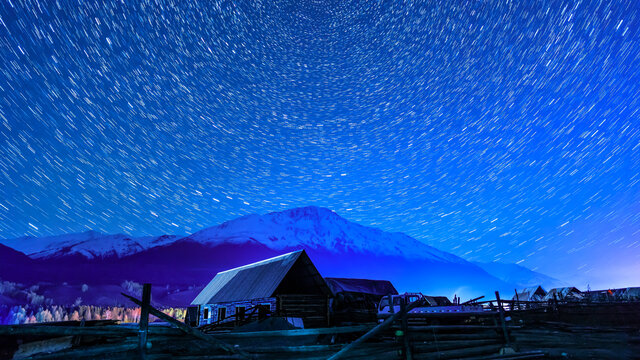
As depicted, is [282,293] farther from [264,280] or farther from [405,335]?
[405,335]

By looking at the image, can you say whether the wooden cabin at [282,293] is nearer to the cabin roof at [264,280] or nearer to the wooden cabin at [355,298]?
the cabin roof at [264,280]

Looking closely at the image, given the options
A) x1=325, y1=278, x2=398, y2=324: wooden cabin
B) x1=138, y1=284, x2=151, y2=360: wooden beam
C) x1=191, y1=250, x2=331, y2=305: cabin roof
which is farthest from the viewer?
A: x1=325, y1=278, x2=398, y2=324: wooden cabin

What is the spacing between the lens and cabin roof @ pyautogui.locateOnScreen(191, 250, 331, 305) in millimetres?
26312

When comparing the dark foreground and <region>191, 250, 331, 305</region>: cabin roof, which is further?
<region>191, 250, 331, 305</region>: cabin roof

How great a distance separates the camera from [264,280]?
28.0 meters

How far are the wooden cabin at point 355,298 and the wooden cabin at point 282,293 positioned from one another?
6.48ft

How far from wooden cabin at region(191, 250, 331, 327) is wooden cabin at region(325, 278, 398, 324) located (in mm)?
1976

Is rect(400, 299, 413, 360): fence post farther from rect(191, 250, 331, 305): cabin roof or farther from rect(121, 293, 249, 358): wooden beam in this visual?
rect(191, 250, 331, 305): cabin roof

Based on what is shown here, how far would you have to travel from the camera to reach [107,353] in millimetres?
6891

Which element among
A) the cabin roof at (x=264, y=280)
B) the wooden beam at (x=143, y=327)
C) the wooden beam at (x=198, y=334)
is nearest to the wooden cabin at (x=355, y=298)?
the cabin roof at (x=264, y=280)

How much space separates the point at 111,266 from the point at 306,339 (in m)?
213

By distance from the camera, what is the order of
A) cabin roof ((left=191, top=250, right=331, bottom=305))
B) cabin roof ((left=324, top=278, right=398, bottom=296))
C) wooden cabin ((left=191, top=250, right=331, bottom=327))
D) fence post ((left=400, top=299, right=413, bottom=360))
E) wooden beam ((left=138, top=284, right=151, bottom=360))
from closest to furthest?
wooden beam ((left=138, top=284, right=151, bottom=360)) < fence post ((left=400, top=299, right=413, bottom=360)) < wooden cabin ((left=191, top=250, right=331, bottom=327)) < cabin roof ((left=191, top=250, right=331, bottom=305)) < cabin roof ((left=324, top=278, right=398, bottom=296))

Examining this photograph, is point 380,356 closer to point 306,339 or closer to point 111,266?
point 306,339

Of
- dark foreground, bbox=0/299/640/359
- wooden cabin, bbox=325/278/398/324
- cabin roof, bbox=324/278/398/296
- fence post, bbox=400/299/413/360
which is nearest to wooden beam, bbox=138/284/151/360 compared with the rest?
dark foreground, bbox=0/299/640/359
